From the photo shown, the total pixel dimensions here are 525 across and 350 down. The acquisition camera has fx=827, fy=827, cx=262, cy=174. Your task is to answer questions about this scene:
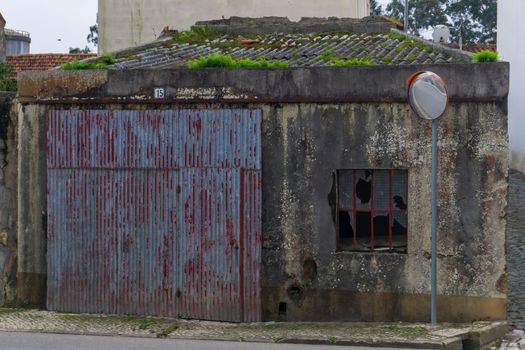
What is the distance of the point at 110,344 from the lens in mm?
10062

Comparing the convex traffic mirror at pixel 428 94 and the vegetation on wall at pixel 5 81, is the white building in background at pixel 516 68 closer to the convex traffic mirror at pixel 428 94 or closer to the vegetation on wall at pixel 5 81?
the vegetation on wall at pixel 5 81

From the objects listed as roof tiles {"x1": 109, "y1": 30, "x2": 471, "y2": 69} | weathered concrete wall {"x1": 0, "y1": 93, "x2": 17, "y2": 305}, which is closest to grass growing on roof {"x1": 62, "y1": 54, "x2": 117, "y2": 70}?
roof tiles {"x1": 109, "y1": 30, "x2": 471, "y2": 69}

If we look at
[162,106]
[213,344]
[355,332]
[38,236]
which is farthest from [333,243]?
[38,236]

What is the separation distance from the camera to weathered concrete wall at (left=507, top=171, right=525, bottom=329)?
39.7 feet

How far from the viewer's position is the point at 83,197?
39.2 ft

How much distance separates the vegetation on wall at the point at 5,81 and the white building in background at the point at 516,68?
1445 cm

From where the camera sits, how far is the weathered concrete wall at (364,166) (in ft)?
35.7

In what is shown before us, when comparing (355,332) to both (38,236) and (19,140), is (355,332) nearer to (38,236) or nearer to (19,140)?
(38,236)

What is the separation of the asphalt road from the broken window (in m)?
1.84

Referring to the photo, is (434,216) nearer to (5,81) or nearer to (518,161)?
(5,81)

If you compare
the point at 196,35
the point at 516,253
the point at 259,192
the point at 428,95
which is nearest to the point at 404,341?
the point at 259,192

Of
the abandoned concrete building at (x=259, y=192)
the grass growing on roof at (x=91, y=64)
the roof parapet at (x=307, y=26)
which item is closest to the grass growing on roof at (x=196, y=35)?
the roof parapet at (x=307, y=26)

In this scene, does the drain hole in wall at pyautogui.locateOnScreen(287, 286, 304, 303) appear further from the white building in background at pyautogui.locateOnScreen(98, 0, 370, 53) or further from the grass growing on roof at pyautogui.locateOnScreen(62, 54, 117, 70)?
the white building in background at pyautogui.locateOnScreen(98, 0, 370, 53)

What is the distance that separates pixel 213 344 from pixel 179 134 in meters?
3.08
